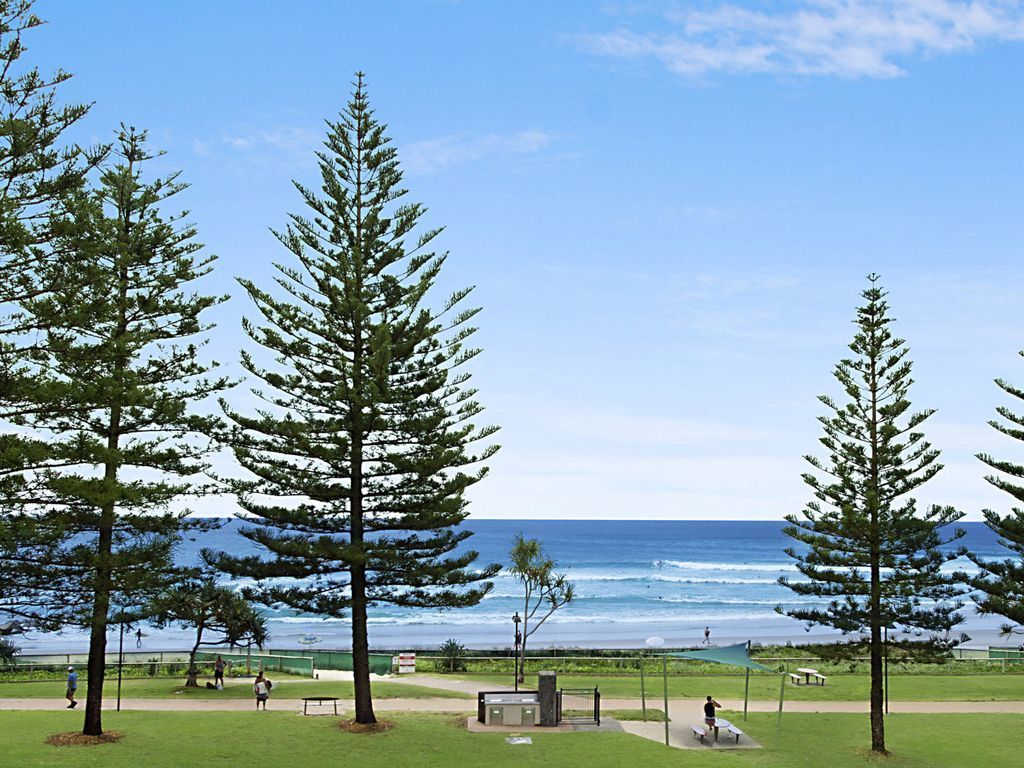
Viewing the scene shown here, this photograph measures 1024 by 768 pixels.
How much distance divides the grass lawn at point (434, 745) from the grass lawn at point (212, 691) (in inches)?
138

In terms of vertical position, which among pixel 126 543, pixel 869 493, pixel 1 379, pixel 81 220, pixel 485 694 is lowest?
pixel 485 694

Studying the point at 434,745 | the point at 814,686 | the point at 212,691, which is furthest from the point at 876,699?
the point at 212,691

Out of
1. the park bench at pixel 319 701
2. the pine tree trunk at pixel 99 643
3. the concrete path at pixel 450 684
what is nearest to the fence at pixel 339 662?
the concrete path at pixel 450 684

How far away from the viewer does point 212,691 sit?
21344 mm

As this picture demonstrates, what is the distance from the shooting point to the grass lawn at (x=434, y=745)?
13.5 meters

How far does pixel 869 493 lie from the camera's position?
16516 mm

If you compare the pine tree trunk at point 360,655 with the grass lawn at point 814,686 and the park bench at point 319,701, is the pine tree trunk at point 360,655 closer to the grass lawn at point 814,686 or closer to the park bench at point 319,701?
the park bench at point 319,701

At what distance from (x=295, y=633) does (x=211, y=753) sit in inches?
1594

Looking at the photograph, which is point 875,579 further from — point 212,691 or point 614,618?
point 614,618

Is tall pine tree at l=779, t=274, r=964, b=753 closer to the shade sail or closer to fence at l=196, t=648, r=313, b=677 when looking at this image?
the shade sail

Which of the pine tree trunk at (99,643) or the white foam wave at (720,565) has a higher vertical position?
the pine tree trunk at (99,643)

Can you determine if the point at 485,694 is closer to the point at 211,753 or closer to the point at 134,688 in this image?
the point at 211,753

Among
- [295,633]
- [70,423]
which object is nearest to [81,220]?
[70,423]

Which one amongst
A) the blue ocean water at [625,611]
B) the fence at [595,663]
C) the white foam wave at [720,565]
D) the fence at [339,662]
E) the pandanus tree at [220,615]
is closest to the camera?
the pandanus tree at [220,615]
